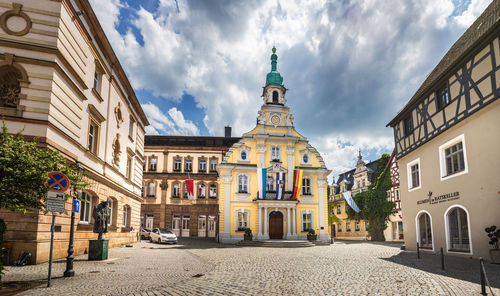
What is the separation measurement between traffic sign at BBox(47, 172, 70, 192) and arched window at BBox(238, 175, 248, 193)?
2620 cm

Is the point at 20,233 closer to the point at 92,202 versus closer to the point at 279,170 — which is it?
the point at 92,202

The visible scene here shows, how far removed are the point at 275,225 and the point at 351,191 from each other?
19.0 m

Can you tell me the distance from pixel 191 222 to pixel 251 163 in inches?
516

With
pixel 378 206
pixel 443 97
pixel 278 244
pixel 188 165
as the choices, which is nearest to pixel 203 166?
pixel 188 165

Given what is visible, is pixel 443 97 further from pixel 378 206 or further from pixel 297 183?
pixel 378 206

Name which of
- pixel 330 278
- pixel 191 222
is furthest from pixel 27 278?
pixel 191 222

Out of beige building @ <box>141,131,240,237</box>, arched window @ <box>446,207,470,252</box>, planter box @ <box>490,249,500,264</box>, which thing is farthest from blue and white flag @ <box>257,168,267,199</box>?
planter box @ <box>490,249,500,264</box>

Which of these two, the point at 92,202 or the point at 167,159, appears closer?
the point at 92,202

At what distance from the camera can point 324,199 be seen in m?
35.7

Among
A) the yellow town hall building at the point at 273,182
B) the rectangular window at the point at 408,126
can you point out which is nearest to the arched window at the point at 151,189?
the yellow town hall building at the point at 273,182

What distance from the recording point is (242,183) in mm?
34812


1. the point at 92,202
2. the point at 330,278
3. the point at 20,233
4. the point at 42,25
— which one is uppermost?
the point at 42,25

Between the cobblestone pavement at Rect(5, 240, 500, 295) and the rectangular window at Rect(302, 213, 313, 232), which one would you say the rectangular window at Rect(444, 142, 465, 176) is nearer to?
the cobblestone pavement at Rect(5, 240, 500, 295)

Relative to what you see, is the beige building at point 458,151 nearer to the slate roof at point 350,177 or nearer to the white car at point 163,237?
the white car at point 163,237
